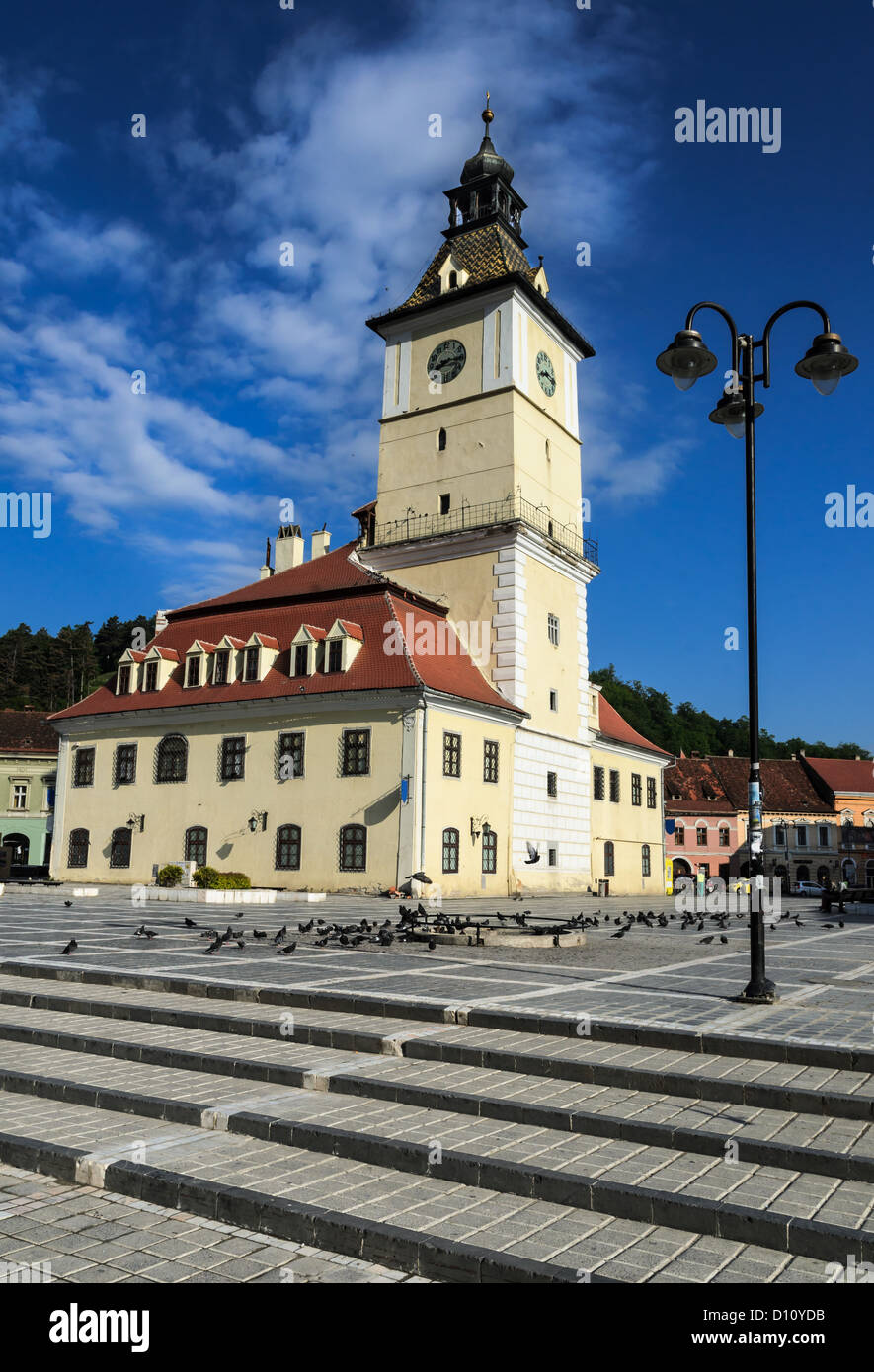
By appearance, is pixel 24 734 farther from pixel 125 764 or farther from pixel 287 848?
pixel 287 848

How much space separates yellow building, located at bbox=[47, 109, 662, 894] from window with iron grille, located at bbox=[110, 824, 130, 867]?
0.12 meters

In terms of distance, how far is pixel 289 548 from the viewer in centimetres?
4638

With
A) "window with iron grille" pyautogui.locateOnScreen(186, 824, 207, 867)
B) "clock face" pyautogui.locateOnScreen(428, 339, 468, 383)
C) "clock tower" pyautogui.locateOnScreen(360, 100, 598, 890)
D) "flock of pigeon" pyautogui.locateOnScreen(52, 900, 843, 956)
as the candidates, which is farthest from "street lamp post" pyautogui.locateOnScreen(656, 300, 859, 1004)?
"clock face" pyautogui.locateOnScreen(428, 339, 468, 383)

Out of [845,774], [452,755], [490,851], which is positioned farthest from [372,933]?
[845,774]

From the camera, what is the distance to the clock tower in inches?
1463

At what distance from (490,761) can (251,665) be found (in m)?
9.40

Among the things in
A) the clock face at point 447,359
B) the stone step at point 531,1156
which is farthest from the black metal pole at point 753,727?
the clock face at point 447,359

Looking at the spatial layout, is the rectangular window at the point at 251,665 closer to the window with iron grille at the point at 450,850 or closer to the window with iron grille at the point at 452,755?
the window with iron grille at the point at 452,755

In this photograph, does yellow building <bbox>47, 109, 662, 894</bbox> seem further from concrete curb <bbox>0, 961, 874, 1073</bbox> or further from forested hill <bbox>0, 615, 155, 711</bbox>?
forested hill <bbox>0, 615, 155, 711</bbox>

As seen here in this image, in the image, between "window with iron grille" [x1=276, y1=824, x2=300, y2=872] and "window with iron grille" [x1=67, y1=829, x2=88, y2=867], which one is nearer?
"window with iron grille" [x1=276, y1=824, x2=300, y2=872]

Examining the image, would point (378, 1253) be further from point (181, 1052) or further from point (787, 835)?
point (787, 835)
